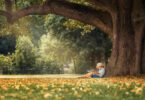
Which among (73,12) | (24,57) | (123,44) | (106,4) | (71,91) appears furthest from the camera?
(24,57)

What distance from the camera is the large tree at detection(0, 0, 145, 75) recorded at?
592 inches

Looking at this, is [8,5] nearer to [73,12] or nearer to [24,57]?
[73,12]

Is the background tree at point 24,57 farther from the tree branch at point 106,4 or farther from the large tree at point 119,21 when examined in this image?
the tree branch at point 106,4

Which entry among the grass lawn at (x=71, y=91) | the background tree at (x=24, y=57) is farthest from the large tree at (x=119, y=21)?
the background tree at (x=24, y=57)

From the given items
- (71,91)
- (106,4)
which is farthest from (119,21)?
(71,91)

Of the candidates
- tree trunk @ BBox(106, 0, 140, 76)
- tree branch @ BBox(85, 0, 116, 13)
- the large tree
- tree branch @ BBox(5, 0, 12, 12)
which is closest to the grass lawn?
tree trunk @ BBox(106, 0, 140, 76)

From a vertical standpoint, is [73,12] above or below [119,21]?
above

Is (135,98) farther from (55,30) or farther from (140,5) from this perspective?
(55,30)

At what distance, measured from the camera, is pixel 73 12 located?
16.2 m

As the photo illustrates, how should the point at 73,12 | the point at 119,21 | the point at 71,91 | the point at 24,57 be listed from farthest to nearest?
1. the point at 24,57
2. the point at 73,12
3. the point at 119,21
4. the point at 71,91

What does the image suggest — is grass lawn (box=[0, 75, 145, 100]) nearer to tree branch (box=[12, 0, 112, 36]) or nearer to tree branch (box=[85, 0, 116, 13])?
tree branch (box=[85, 0, 116, 13])

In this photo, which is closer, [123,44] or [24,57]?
[123,44]

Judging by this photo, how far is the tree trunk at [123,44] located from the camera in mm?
14977

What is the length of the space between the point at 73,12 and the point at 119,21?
288cm
